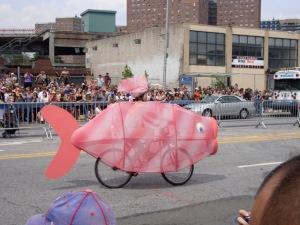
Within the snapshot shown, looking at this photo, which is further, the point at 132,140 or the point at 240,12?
the point at 240,12

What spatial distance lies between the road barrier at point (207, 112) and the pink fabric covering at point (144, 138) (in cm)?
488

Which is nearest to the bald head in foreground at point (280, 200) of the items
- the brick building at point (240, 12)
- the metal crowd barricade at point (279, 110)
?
the metal crowd barricade at point (279, 110)

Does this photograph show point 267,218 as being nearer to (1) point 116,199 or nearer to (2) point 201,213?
(2) point 201,213

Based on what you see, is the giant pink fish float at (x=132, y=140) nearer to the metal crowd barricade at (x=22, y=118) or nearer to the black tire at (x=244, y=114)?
the metal crowd barricade at (x=22, y=118)

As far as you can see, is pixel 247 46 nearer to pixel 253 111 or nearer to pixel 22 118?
pixel 253 111

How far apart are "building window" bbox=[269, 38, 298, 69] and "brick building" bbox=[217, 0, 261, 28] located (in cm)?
2655

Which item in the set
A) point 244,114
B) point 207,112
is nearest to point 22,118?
point 207,112

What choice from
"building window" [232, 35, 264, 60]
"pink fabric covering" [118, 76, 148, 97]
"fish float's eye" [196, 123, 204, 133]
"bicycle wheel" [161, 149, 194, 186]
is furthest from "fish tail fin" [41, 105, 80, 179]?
"building window" [232, 35, 264, 60]

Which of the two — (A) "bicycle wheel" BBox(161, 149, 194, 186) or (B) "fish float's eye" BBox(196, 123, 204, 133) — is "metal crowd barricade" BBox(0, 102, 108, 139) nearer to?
(A) "bicycle wheel" BBox(161, 149, 194, 186)

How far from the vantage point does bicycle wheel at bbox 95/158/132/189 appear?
29.7ft

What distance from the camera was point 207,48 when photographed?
2074 inches

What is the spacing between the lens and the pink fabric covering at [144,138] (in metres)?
8.79

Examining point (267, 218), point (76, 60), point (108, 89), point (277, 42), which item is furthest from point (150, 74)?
point (267, 218)

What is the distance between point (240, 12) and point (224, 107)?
65.4m
